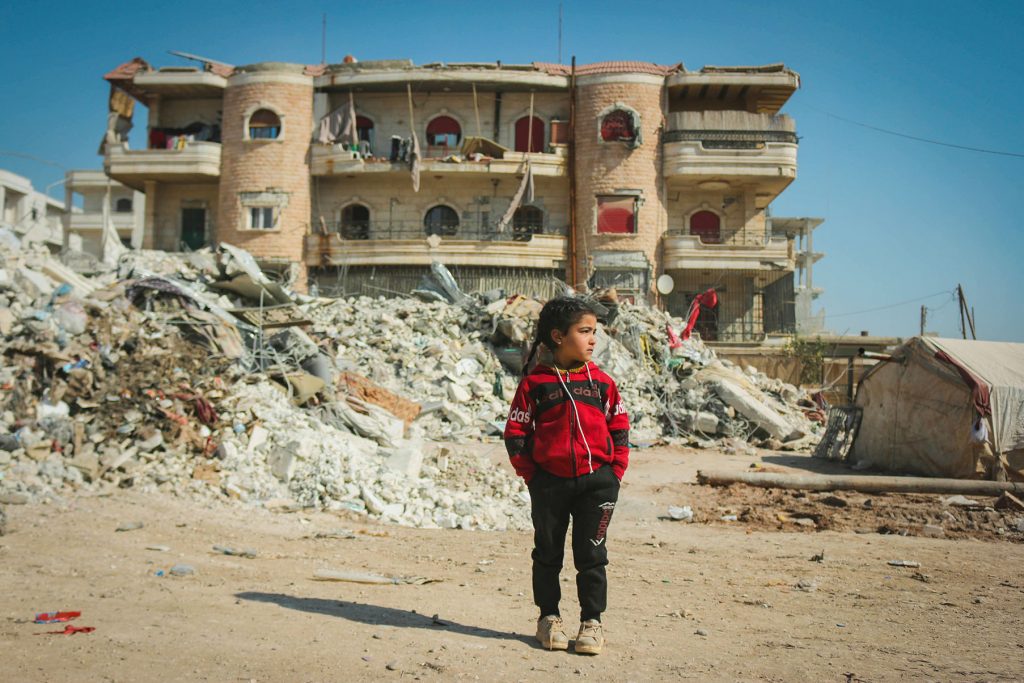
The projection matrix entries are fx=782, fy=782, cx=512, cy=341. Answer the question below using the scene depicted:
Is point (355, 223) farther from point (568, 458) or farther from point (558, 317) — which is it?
point (568, 458)

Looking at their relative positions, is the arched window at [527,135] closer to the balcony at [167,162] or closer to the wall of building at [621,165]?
the wall of building at [621,165]

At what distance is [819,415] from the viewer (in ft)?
58.2

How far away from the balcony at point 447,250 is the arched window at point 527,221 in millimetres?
209

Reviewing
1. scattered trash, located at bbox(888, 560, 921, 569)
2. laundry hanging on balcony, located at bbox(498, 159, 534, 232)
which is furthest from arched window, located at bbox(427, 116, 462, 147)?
scattered trash, located at bbox(888, 560, 921, 569)

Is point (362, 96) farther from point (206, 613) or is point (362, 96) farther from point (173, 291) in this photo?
point (206, 613)

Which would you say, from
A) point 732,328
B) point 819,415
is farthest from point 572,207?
point 819,415

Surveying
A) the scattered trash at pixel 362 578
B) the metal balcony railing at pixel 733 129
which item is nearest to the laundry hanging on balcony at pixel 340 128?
the metal balcony railing at pixel 733 129

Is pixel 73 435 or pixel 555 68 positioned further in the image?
Answer: pixel 555 68

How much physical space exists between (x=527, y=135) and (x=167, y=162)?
1317 cm

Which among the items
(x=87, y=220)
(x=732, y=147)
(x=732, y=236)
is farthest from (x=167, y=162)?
(x=87, y=220)

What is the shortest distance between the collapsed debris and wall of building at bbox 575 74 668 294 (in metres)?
10.4

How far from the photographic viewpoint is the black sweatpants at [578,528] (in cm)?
355

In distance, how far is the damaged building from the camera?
27047 mm

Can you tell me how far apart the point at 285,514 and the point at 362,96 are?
24693 mm
